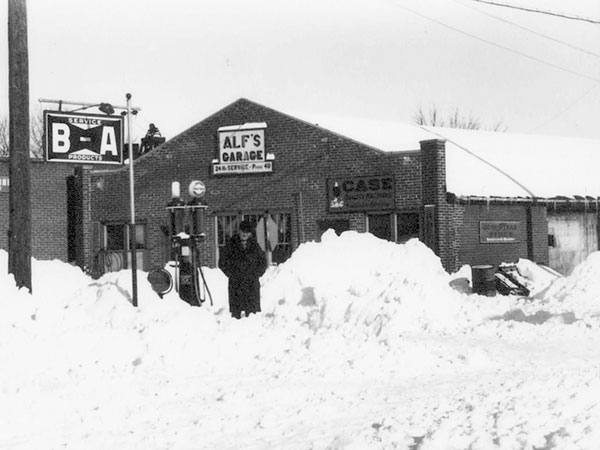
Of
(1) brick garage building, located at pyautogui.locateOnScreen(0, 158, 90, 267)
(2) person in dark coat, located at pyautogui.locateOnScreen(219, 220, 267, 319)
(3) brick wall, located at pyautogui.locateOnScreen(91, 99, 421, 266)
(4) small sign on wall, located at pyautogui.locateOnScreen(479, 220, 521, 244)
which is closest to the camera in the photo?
(2) person in dark coat, located at pyautogui.locateOnScreen(219, 220, 267, 319)

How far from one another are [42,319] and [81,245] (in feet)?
60.4

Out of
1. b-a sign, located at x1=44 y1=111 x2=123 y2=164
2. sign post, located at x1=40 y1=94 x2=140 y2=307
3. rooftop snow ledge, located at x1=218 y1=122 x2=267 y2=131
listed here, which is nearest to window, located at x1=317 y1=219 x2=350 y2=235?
rooftop snow ledge, located at x1=218 y1=122 x2=267 y2=131

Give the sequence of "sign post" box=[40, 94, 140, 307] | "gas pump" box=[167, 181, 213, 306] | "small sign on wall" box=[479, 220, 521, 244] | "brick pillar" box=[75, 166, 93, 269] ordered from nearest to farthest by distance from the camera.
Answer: "gas pump" box=[167, 181, 213, 306] < "sign post" box=[40, 94, 140, 307] < "small sign on wall" box=[479, 220, 521, 244] < "brick pillar" box=[75, 166, 93, 269]

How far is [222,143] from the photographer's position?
2839 cm

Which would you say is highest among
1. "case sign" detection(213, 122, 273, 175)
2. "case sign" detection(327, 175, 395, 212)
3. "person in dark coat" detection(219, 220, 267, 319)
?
"case sign" detection(213, 122, 273, 175)

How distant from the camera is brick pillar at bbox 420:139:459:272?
79.2ft

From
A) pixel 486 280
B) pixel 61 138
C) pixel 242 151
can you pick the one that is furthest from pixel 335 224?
pixel 61 138

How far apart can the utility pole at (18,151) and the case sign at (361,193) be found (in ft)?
43.0

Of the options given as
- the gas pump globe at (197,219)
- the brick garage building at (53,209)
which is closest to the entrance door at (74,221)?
the brick garage building at (53,209)

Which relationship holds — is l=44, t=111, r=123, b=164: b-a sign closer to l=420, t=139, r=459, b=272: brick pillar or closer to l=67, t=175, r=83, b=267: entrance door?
l=67, t=175, r=83, b=267: entrance door

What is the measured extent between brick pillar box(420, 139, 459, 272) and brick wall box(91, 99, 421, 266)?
1.21ft

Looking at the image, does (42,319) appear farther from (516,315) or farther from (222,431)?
(516,315)

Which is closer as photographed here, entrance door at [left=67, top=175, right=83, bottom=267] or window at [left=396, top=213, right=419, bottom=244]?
window at [left=396, top=213, right=419, bottom=244]

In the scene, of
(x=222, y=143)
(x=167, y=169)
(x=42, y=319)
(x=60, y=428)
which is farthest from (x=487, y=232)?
(x=60, y=428)
